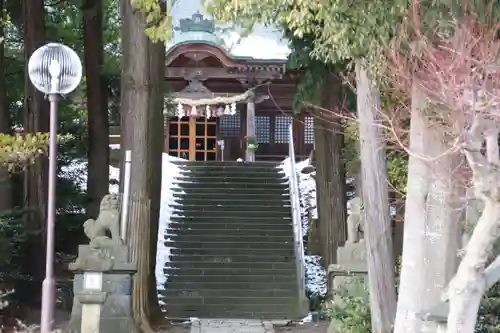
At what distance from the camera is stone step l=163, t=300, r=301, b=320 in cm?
1292

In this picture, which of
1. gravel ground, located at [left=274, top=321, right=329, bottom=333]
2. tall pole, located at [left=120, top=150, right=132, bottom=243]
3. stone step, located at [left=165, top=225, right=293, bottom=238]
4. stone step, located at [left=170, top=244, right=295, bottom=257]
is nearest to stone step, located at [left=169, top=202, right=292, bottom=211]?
stone step, located at [left=165, top=225, right=293, bottom=238]

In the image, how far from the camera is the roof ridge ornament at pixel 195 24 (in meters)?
23.9

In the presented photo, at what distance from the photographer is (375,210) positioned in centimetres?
830

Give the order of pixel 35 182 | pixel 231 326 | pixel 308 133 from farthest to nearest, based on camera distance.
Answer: pixel 308 133
pixel 35 182
pixel 231 326

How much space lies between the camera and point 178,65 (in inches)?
920

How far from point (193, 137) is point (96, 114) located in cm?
990

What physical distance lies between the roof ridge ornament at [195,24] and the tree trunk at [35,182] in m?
11.0

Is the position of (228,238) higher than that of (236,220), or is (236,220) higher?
(236,220)

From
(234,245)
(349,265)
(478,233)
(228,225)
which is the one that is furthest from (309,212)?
(478,233)

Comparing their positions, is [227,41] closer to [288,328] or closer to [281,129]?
[281,129]

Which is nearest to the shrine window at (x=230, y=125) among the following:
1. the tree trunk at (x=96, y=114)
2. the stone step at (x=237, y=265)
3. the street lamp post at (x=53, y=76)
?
the tree trunk at (x=96, y=114)

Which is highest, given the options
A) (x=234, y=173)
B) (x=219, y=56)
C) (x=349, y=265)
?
(x=219, y=56)

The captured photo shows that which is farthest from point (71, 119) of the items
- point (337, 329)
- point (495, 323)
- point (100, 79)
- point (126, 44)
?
point (495, 323)

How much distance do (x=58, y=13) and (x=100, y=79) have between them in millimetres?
2184
